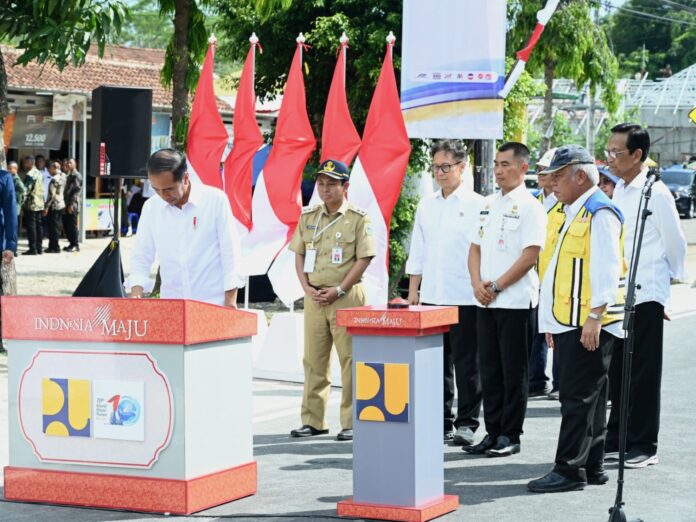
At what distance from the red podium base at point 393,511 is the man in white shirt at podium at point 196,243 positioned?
1778mm

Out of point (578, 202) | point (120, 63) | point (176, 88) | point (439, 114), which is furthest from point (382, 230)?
point (120, 63)

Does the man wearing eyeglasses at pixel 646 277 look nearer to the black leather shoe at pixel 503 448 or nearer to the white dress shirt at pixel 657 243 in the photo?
the white dress shirt at pixel 657 243

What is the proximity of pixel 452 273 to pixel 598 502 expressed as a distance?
240 centimetres

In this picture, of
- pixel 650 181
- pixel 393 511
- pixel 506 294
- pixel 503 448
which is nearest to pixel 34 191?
pixel 506 294

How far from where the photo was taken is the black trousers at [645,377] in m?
8.07

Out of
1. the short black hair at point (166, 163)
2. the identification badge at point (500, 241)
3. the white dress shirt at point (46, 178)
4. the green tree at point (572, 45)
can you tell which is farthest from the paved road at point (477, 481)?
the white dress shirt at point (46, 178)

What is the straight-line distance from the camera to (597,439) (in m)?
7.47

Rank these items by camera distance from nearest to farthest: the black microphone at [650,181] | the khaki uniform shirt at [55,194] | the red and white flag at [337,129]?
1. the black microphone at [650,181]
2. the red and white flag at [337,129]
3. the khaki uniform shirt at [55,194]

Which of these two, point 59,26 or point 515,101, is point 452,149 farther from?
point 515,101

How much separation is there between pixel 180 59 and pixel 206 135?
3158mm

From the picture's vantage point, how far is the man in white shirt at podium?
25.6ft

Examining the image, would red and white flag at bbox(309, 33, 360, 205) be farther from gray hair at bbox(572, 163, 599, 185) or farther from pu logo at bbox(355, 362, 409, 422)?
pu logo at bbox(355, 362, 409, 422)

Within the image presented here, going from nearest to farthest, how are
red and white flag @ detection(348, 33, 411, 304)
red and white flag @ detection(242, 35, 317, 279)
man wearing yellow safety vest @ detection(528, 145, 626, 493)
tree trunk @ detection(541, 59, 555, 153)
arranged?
man wearing yellow safety vest @ detection(528, 145, 626, 493) < red and white flag @ detection(348, 33, 411, 304) < red and white flag @ detection(242, 35, 317, 279) < tree trunk @ detection(541, 59, 555, 153)

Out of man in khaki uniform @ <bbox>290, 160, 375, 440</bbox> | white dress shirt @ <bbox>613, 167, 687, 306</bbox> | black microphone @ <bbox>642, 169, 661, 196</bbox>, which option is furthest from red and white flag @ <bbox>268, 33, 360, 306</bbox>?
black microphone @ <bbox>642, 169, 661, 196</bbox>
